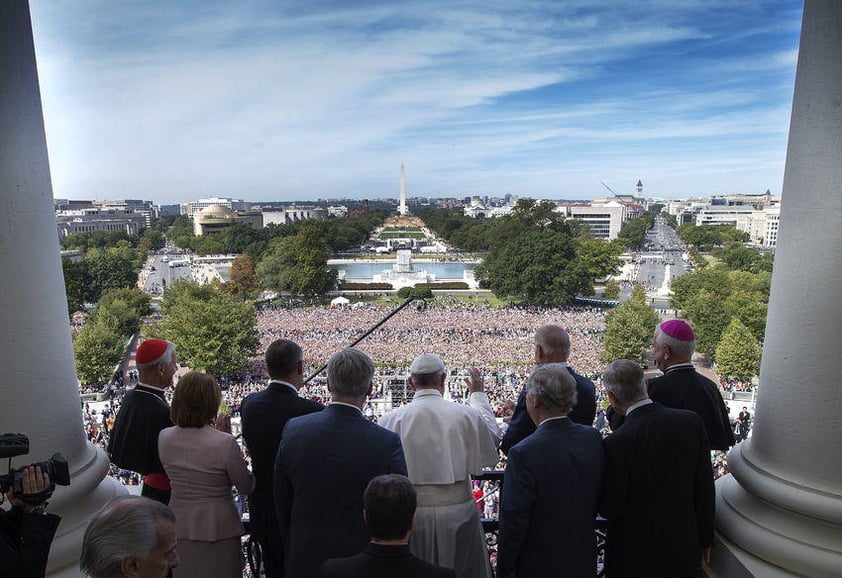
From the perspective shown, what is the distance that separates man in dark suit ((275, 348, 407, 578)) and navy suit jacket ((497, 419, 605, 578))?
0.62 meters

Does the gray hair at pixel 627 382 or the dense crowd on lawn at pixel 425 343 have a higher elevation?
the gray hair at pixel 627 382

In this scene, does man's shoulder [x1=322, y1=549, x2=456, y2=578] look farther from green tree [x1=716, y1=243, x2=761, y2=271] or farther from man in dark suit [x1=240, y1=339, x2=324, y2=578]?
green tree [x1=716, y1=243, x2=761, y2=271]

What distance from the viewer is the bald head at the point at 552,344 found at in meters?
4.20

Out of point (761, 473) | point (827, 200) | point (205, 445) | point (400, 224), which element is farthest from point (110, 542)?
point (400, 224)

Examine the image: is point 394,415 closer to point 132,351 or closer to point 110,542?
point 110,542

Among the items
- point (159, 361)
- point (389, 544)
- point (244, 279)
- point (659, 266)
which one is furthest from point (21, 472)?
point (659, 266)

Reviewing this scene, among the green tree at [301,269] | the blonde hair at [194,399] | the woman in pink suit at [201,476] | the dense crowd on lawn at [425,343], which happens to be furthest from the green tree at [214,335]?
the blonde hair at [194,399]

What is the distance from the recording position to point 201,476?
12.0 feet

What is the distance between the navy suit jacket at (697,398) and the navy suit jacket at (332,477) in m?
1.90

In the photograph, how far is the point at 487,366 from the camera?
2806 cm

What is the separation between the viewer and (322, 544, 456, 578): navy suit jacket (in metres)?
2.54

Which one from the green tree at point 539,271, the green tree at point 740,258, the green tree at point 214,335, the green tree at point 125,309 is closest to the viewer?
the green tree at point 214,335

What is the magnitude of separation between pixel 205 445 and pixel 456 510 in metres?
1.49

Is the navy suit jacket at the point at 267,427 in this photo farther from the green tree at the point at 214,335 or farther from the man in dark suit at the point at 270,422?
the green tree at the point at 214,335
